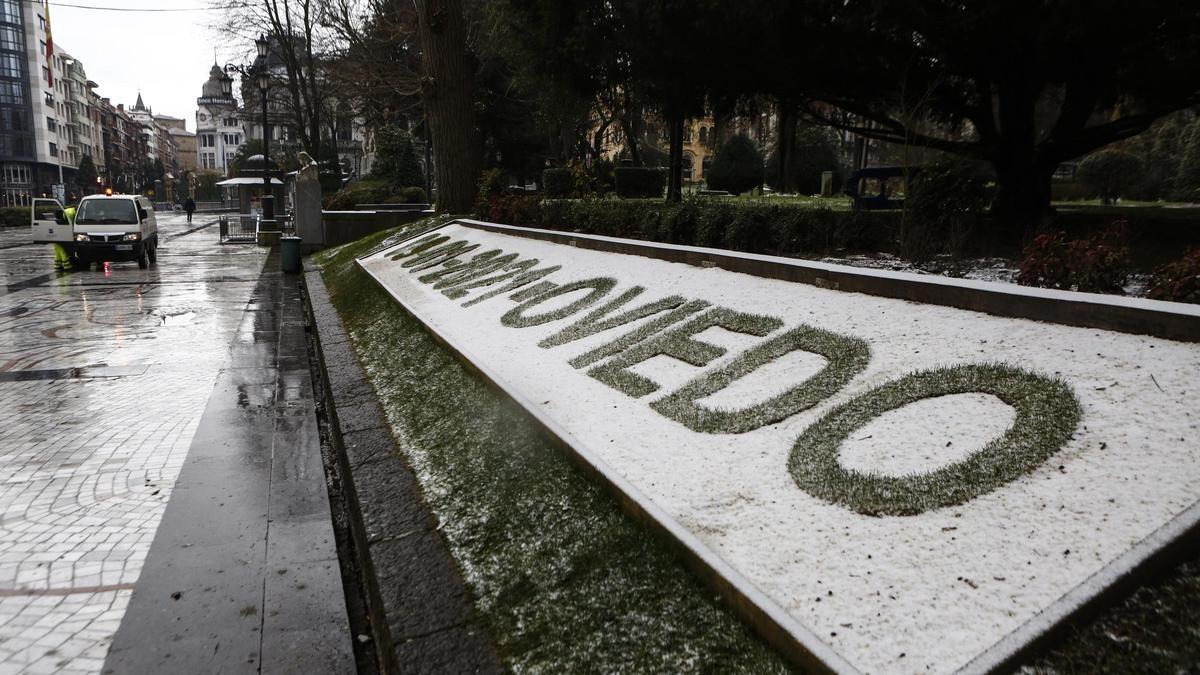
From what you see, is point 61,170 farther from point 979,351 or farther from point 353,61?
point 979,351

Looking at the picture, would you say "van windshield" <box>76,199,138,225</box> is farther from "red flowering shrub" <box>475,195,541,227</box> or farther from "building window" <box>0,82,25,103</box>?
"building window" <box>0,82,25,103</box>

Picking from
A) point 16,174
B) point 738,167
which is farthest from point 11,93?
point 738,167

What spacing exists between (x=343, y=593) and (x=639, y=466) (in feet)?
5.19

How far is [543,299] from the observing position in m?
8.25

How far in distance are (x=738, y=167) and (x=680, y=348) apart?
101ft

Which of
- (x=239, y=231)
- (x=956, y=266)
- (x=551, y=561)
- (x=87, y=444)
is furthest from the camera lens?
(x=239, y=231)

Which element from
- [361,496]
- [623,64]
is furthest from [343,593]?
[623,64]

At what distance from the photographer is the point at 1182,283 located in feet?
15.1

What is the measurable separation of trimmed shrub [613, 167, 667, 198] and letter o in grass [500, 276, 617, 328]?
21.9 m

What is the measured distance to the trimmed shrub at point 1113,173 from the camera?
26.4 meters

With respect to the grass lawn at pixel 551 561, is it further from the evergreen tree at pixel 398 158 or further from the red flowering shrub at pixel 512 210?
the evergreen tree at pixel 398 158

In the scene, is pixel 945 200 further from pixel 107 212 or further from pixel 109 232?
pixel 107 212

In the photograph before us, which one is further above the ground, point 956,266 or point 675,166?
point 675,166

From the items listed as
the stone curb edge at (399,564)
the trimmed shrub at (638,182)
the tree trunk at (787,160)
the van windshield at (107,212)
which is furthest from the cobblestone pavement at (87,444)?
the tree trunk at (787,160)
